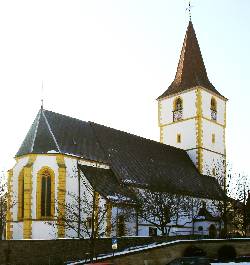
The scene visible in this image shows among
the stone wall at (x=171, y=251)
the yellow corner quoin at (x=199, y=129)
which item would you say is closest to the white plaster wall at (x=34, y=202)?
the stone wall at (x=171, y=251)

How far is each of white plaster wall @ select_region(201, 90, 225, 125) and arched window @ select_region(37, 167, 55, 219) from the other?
77.1ft

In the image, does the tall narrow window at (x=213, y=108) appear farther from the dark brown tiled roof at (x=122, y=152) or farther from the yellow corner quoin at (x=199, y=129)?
the dark brown tiled roof at (x=122, y=152)

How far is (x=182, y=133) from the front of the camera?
57.0 metres

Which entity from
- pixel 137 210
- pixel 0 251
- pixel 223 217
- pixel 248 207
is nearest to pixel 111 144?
pixel 137 210

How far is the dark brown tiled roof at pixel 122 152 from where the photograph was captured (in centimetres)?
4044

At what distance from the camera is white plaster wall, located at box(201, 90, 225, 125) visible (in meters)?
56.4

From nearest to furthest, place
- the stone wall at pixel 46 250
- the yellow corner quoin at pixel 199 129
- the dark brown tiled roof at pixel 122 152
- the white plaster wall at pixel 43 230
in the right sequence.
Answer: the stone wall at pixel 46 250 < the white plaster wall at pixel 43 230 < the dark brown tiled roof at pixel 122 152 < the yellow corner quoin at pixel 199 129

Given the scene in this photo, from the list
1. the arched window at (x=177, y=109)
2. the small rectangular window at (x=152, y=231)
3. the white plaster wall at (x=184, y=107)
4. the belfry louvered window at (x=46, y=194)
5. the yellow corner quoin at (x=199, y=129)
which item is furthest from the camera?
the arched window at (x=177, y=109)

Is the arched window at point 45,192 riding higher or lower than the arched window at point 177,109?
lower

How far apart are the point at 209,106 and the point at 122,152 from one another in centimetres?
1569

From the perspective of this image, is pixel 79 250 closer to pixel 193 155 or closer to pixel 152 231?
pixel 152 231

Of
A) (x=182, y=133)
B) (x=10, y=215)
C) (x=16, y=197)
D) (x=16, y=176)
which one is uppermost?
(x=182, y=133)

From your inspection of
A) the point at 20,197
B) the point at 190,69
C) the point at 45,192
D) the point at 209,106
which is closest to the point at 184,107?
the point at 209,106

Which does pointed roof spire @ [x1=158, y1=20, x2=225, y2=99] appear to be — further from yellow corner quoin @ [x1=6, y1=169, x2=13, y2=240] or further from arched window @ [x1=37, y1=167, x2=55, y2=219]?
yellow corner quoin @ [x1=6, y1=169, x2=13, y2=240]
